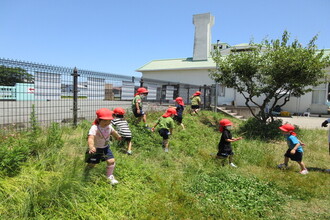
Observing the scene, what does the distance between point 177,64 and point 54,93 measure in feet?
64.6

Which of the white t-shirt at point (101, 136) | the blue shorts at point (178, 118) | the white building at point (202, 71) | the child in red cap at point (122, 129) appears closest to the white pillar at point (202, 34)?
the white building at point (202, 71)

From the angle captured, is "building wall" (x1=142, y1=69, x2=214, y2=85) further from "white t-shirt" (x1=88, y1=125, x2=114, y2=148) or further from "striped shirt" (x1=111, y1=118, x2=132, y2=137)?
"white t-shirt" (x1=88, y1=125, x2=114, y2=148)

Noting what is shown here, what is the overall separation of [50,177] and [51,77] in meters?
3.73

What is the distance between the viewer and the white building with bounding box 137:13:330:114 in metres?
19.7

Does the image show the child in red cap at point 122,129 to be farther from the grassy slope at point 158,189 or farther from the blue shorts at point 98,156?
the blue shorts at point 98,156

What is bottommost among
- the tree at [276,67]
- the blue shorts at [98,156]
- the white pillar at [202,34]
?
the blue shorts at [98,156]

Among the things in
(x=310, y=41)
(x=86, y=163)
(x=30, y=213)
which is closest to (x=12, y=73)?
(x=86, y=163)

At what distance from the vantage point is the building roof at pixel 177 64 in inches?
888

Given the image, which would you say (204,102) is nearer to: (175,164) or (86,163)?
(175,164)

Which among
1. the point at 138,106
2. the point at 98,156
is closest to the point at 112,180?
the point at 98,156

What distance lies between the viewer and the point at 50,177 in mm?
3361

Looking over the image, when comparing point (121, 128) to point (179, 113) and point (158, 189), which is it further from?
point (179, 113)

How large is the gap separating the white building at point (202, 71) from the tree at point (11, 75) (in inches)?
675

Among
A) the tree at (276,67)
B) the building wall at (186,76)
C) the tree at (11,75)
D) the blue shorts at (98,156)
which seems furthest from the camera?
the building wall at (186,76)
